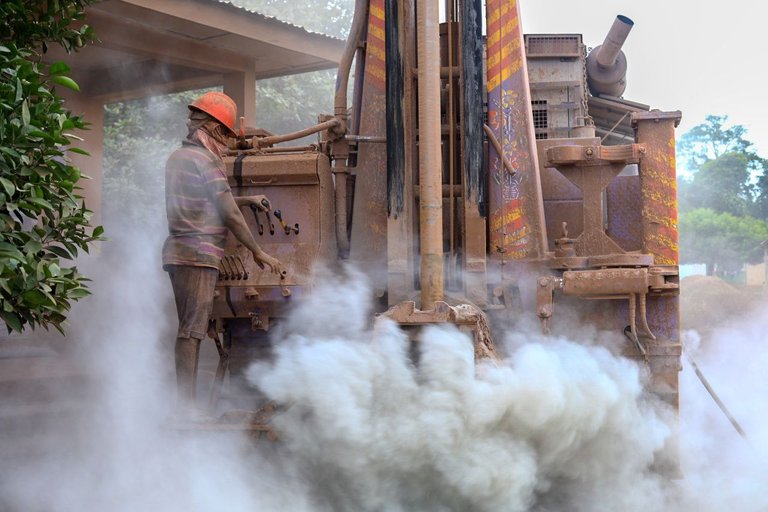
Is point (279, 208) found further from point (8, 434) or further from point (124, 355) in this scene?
point (8, 434)

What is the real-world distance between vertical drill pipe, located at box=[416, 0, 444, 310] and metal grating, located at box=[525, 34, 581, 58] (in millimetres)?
2075

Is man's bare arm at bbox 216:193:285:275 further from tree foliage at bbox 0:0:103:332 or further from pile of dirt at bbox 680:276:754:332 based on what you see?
pile of dirt at bbox 680:276:754:332

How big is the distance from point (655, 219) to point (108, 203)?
11629 mm

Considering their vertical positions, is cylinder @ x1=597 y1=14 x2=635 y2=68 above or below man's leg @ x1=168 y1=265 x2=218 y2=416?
above

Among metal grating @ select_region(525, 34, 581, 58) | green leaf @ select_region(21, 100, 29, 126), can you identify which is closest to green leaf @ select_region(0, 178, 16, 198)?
green leaf @ select_region(21, 100, 29, 126)

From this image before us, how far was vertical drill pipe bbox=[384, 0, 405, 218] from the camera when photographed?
5.41 meters

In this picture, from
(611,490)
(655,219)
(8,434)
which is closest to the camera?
(611,490)

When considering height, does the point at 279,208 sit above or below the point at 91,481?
above

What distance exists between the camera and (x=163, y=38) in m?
11.0

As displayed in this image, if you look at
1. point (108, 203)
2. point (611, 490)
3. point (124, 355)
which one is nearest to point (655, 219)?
point (611, 490)

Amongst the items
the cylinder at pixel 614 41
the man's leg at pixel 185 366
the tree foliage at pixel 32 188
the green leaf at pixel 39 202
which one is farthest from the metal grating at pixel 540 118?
the green leaf at pixel 39 202

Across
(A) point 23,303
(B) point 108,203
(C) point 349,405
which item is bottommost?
(C) point 349,405

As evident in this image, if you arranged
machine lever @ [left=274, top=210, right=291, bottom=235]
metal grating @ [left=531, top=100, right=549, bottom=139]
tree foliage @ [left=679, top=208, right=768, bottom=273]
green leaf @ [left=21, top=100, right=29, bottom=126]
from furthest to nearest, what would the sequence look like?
tree foliage @ [left=679, top=208, right=768, bottom=273] → metal grating @ [left=531, top=100, right=549, bottom=139] → machine lever @ [left=274, top=210, right=291, bottom=235] → green leaf @ [left=21, top=100, right=29, bottom=126]

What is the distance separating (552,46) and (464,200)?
2.12 m
